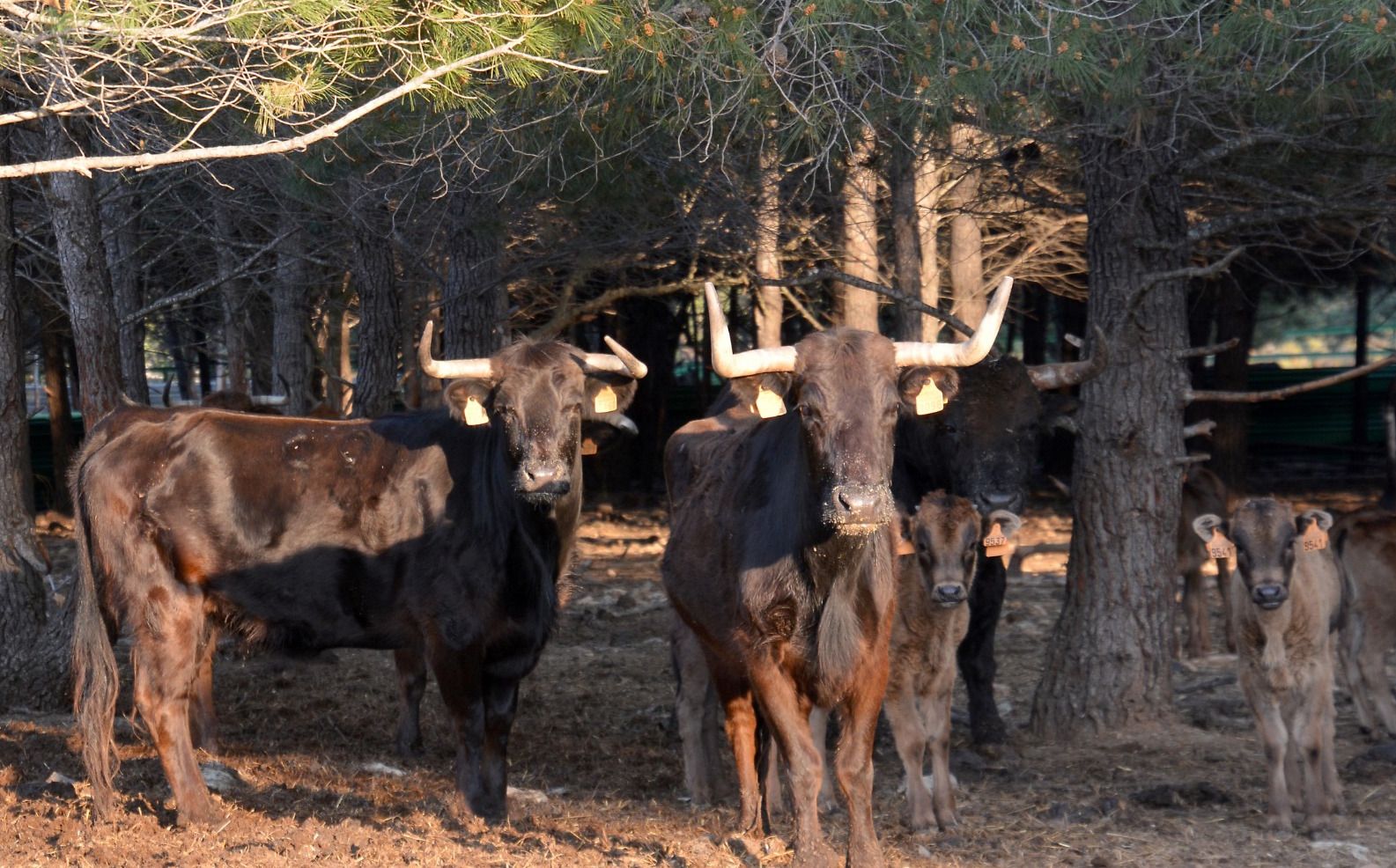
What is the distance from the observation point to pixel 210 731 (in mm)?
8344

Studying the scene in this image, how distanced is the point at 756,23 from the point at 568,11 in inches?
39.6

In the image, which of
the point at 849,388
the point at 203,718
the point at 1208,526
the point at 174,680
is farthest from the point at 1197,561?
the point at 174,680

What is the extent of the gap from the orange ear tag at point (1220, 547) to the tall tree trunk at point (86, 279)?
6.53m

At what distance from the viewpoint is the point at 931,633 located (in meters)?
7.24

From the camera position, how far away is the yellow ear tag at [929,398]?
19.1 ft

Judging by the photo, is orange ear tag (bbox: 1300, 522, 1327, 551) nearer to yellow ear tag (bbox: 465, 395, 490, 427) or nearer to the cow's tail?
yellow ear tag (bbox: 465, 395, 490, 427)

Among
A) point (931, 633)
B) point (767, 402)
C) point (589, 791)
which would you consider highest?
point (767, 402)

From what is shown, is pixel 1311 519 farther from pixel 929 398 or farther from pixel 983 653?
pixel 929 398

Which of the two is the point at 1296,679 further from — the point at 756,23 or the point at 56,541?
the point at 56,541

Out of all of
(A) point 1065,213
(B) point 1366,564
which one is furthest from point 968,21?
(A) point 1065,213

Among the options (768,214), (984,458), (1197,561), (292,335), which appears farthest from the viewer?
(292,335)

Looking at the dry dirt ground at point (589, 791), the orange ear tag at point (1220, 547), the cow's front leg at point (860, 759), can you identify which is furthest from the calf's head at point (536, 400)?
the orange ear tag at point (1220, 547)

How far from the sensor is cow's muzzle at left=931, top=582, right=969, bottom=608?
23.1 ft

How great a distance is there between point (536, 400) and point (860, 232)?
15.9ft
